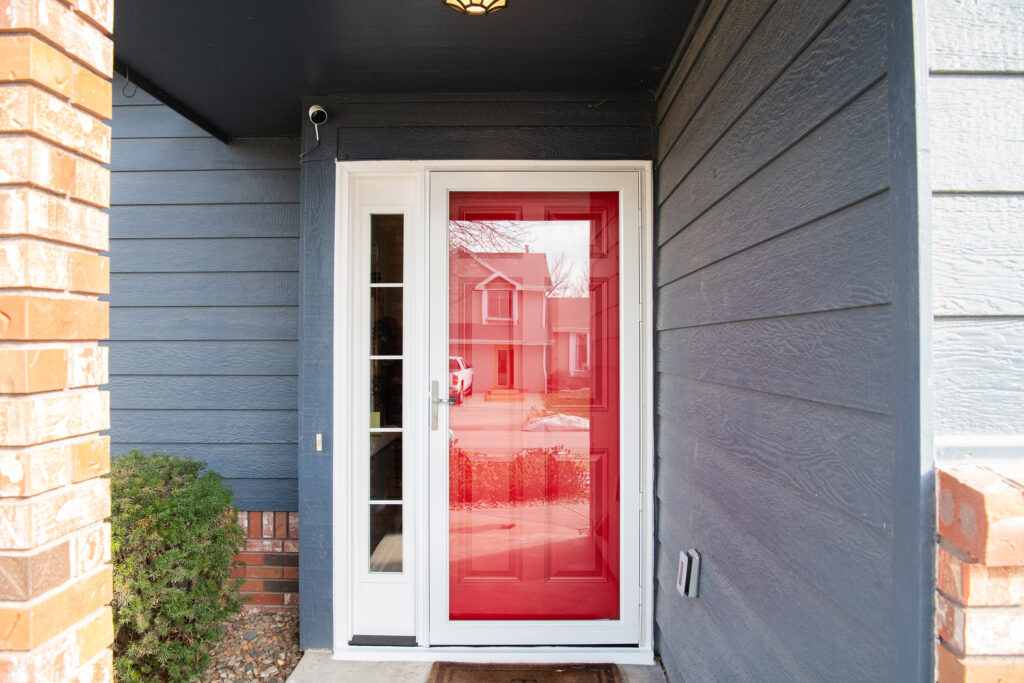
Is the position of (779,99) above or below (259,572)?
above

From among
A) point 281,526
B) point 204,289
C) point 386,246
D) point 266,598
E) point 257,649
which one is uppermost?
point 386,246

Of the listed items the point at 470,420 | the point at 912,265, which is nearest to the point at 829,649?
the point at 912,265

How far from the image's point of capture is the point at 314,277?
246 centimetres

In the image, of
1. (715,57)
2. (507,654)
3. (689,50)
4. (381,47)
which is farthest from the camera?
(507,654)

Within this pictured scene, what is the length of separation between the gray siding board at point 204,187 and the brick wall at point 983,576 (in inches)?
111

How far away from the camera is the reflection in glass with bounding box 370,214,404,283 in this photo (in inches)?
99.6

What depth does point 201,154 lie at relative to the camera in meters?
2.87

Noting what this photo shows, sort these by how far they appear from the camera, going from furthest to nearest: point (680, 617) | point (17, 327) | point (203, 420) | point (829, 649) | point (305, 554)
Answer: point (203, 420) < point (305, 554) < point (680, 617) < point (829, 649) < point (17, 327)

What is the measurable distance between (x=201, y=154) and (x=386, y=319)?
1.35 m

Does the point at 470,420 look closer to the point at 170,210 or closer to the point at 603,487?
the point at 603,487

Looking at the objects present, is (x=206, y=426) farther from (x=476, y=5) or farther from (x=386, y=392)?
(x=476, y=5)

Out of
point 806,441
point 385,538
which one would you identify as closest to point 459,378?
point 385,538

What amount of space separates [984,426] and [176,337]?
309cm

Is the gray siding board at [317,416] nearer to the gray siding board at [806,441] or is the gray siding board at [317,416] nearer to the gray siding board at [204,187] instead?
the gray siding board at [204,187]
